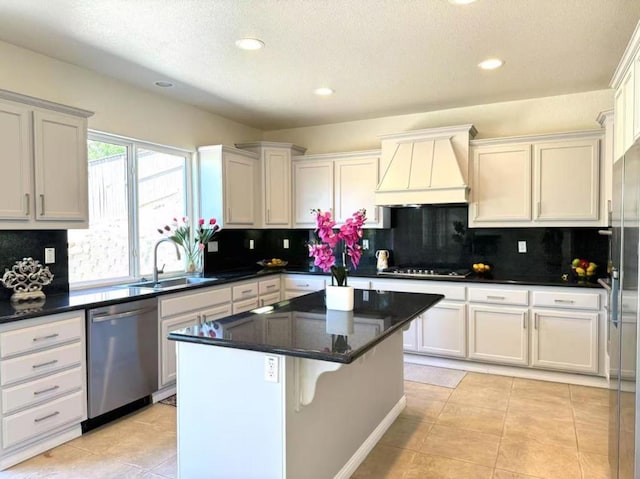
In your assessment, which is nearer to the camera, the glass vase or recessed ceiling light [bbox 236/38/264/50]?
recessed ceiling light [bbox 236/38/264/50]

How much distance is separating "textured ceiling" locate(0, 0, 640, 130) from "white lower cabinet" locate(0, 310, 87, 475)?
1817 mm

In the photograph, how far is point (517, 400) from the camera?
3.51 metres

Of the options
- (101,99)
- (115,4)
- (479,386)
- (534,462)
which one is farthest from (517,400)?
(101,99)

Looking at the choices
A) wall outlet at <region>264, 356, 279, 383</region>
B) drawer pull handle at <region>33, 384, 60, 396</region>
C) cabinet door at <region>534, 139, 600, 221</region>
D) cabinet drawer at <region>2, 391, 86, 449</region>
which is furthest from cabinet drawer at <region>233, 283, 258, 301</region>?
cabinet door at <region>534, 139, 600, 221</region>

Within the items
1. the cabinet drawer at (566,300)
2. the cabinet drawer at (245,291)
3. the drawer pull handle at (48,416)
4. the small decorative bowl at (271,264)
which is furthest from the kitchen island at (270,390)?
the small decorative bowl at (271,264)

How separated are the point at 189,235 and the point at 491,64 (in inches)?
126

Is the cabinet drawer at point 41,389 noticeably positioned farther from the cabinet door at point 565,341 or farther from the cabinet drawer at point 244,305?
the cabinet door at point 565,341

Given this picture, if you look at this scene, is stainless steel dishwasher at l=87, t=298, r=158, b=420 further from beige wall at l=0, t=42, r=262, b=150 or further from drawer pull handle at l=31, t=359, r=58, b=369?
beige wall at l=0, t=42, r=262, b=150

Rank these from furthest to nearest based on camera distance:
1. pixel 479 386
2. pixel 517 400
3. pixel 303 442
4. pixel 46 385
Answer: pixel 479 386
pixel 517 400
pixel 46 385
pixel 303 442

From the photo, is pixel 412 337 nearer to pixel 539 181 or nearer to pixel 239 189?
pixel 539 181

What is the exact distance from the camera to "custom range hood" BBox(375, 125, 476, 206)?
4273 millimetres

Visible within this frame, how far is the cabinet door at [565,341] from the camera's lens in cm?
374

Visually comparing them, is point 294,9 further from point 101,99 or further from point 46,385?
point 46,385

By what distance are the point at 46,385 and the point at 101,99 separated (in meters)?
2.26
